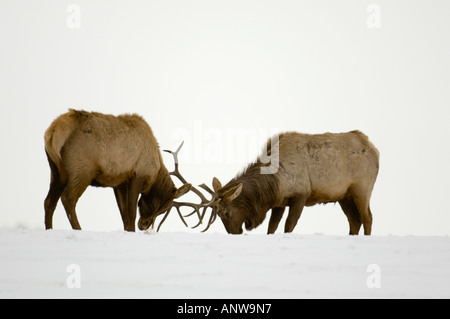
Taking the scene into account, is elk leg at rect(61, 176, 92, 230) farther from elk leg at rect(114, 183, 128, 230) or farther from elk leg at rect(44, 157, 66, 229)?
elk leg at rect(114, 183, 128, 230)

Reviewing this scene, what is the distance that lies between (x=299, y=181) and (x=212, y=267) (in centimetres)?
624

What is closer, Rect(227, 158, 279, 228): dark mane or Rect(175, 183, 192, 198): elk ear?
Rect(227, 158, 279, 228): dark mane

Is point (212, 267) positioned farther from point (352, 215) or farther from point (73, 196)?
point (352, 215)

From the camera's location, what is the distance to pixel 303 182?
497 inches

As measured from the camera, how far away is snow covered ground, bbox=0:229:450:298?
237 inches

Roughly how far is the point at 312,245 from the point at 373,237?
1.27 meters

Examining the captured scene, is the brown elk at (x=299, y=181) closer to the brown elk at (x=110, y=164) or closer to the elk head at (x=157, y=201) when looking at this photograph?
the elk head at (x=157, y=201)

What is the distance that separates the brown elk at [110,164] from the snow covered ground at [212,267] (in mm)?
2960

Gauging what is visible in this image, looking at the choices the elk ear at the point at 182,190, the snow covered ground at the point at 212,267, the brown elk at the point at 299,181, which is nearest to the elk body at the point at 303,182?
the brown elk at the point at 299,181

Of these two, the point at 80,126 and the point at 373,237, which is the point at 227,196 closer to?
the point at 80,126

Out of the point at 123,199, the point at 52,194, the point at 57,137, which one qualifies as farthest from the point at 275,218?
the point at 57,137

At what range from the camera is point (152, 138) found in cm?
1264

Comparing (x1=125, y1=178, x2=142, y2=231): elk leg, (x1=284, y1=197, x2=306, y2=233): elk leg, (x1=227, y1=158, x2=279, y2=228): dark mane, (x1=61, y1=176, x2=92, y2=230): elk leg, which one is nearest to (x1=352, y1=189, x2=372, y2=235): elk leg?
(x1=284, y1=197, x2=306, y2=233): elk leg
